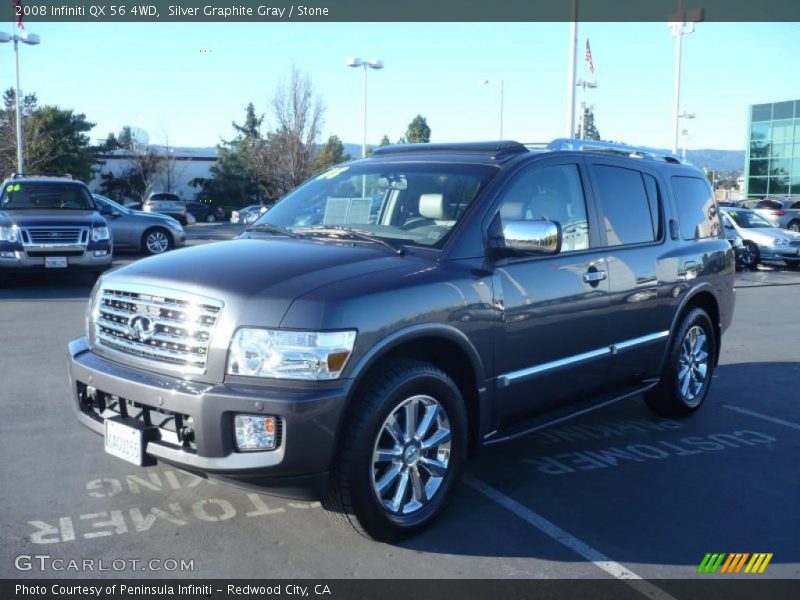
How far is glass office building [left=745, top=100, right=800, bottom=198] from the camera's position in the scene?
156 feet

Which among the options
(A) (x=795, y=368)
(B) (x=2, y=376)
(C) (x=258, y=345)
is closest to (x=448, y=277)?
(C) (x=258, y=345)

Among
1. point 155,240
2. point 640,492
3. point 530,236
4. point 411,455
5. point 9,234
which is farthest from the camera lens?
point 155,240

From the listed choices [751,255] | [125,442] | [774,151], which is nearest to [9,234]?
[125,442]

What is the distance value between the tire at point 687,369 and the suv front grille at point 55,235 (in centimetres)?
1030

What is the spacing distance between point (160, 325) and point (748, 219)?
21.2 meters

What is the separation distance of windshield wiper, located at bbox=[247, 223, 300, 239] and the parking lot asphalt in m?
1.56

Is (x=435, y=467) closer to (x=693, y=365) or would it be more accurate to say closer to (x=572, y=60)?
(x=693, y=365)

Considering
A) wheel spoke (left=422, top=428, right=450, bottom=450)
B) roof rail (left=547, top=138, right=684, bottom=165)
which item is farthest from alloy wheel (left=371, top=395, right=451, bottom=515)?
roof rail (left=547, top=138, right=684, bottom=165)

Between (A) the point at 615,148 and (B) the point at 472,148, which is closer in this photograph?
(B) the point at 472,148

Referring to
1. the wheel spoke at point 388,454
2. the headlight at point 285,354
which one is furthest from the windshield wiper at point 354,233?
the wheel spoke at point 388,454

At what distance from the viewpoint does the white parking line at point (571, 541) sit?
3.67 m

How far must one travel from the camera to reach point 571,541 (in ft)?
13.5

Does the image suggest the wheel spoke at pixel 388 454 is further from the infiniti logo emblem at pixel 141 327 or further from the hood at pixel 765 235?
the hood at pixel 765 235
